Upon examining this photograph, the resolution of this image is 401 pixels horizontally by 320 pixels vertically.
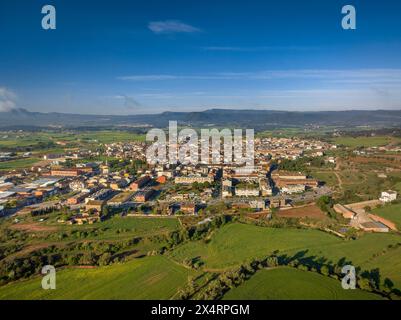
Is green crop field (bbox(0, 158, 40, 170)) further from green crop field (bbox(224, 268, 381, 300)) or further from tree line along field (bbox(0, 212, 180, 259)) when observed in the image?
green crop field (bbox(224, 268, 381, 300))

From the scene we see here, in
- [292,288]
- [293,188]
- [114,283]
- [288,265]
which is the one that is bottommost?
→ [114,283]

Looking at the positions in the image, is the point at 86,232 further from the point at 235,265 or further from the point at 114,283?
the point at 235,265

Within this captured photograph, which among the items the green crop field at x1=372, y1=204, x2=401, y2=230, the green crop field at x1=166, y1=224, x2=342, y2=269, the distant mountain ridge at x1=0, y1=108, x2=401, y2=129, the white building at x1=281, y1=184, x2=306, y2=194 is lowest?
the green crop field at x1=166, y1=224, x2=342, y2=269

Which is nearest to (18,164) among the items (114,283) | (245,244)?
(114,283)

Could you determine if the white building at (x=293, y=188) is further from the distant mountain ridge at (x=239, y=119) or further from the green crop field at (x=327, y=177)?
the distant mountain ridge at (x=239, y=119)

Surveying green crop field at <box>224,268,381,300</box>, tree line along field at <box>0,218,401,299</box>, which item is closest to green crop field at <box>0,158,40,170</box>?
tree line along field at <box>0,218,401,299</box>
